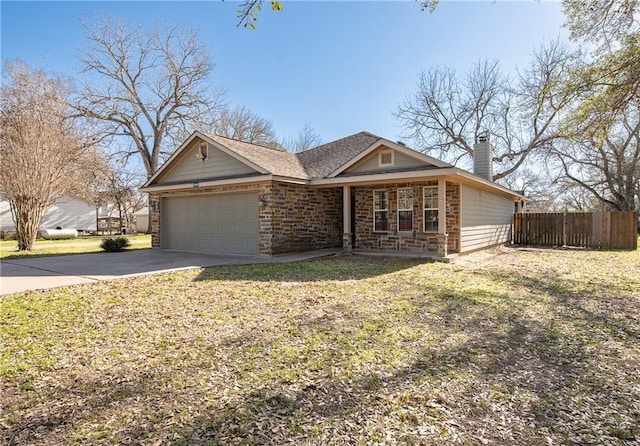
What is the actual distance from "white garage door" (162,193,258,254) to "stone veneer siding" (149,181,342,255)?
0.28 m

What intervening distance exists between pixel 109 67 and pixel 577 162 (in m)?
Answer: 35.9

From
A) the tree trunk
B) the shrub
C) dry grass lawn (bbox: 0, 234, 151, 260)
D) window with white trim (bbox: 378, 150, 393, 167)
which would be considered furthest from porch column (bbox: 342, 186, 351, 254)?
the tree trunk

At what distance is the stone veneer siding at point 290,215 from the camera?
11.4m

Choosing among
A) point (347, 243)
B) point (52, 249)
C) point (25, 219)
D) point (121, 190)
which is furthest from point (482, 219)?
point (121, 190)

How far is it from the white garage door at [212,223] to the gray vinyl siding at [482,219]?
23.0 feet

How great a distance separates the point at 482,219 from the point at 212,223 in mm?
10229

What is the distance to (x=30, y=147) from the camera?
13.8m

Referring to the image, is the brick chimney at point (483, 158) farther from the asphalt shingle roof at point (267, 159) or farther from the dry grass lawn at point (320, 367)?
the dry grass lawn at point (320, 367)

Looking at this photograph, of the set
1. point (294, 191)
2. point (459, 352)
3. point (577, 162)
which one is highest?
point (577, 162)

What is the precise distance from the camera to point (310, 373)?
3.34m

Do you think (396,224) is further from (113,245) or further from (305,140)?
(305,140)

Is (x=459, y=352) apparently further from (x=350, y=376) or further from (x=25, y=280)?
(x=25, y=280)

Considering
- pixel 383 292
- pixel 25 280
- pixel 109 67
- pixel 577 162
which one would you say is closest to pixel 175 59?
pixel 109 67

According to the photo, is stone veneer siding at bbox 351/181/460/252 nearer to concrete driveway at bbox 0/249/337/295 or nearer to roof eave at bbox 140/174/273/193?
concrete driveway at bbox 0/249/337/295
